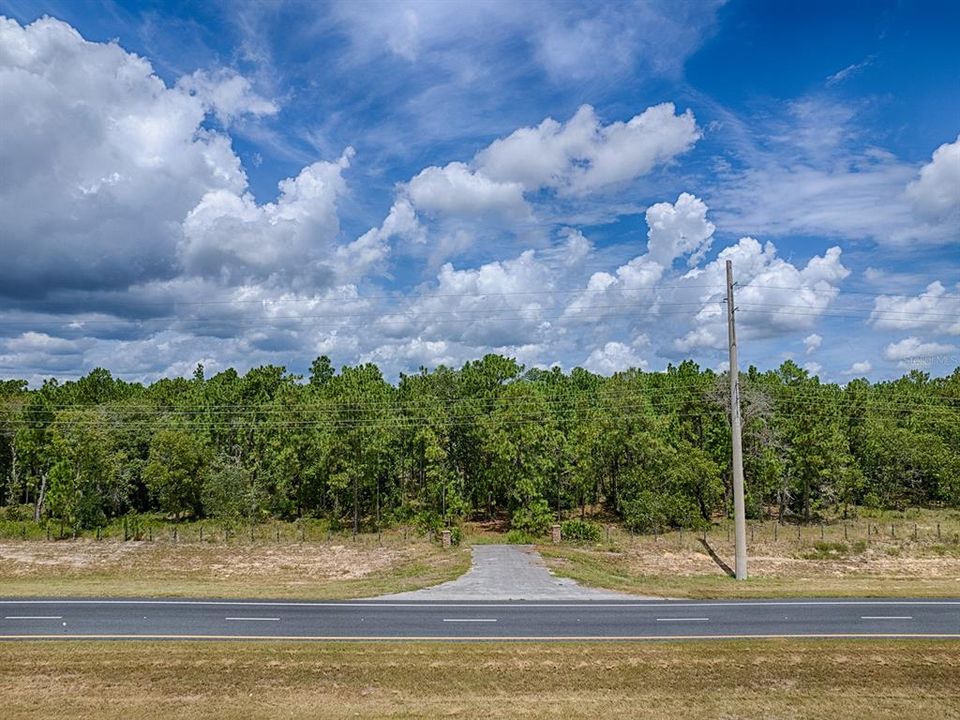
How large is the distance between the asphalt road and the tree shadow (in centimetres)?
777

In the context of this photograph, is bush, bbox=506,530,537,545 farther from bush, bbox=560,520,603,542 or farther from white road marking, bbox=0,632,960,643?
white road marking, bbox=0,632,960,643

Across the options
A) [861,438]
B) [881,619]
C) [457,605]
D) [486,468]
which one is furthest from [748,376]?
[457,605]

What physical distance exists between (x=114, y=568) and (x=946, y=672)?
1616 inches

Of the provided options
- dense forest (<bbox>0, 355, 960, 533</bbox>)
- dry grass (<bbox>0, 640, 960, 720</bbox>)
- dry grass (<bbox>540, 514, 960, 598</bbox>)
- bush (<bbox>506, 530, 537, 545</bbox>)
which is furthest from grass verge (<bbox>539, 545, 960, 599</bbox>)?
dense forest (<bbox>0, 355, 960, 533</bbox>)

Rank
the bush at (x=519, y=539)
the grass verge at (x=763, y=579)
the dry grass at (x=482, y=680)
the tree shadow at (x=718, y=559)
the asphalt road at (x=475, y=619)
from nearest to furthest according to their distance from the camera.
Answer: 1. the dry grass at (x=482, y=680)
2. the asphalt road at (x=475, y=619)
3. the grass verge at (x=763, y=579)
4. the tree shadow at (x=718, y=559)
5. the bush at (x=519, y=539)

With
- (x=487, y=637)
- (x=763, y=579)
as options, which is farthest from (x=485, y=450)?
(x=487, y=637)

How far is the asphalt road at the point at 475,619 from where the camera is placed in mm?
22688

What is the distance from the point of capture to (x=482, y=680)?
17859 mm

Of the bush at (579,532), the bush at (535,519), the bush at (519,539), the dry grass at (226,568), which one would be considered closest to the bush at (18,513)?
the dry grass at (226,568)

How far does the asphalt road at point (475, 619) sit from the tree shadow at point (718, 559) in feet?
25.5

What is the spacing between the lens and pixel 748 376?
226ft

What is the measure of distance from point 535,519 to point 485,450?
848cm

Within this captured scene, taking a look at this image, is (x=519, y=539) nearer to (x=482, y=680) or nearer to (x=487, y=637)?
(x=487, y=637)

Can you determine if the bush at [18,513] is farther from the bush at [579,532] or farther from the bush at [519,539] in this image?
the bush at [579,532]
